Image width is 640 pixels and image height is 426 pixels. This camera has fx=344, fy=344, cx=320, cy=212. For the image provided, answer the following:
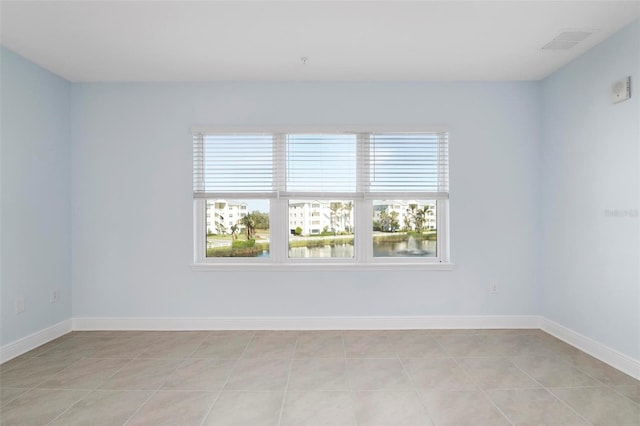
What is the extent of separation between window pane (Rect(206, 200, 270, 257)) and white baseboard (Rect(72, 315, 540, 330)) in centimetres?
75

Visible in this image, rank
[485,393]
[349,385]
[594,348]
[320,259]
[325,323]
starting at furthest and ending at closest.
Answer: [320,259] < [325,323] < [594,348] < [349,385] < [485,393]

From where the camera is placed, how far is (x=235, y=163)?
3.86 m

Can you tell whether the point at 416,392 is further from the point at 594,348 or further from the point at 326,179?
the point at 326,179

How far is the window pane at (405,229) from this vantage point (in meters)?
3.92

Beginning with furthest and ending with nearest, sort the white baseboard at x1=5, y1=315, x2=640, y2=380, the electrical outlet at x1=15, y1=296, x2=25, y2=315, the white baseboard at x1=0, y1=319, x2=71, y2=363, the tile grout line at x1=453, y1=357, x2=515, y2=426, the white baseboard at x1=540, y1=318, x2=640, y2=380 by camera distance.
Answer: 1. the white baseboard at x1=5, y1=315, x2=640, y2=380
2. the electrical outlet at x1=15, y1=296, x2=25, y2=315
3. the white baseboard at x1=0, y1=319, x2=71, y2=363
4. the white baseboard at x1=540, y1=318, x2=640, y2=380
5. the tile grout line at x1=453, y1=357, x2=515, y2=426

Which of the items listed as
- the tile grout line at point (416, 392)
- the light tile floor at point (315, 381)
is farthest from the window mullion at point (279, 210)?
the tile grout line at point (416, 392)

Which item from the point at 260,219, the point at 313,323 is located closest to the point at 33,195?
the point at 260,219

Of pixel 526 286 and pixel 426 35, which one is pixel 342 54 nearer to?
pixel 426 35

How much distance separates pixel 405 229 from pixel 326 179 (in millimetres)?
1079

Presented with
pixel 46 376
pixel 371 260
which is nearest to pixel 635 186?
pixel 371 260

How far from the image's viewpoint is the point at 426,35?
9.35 ft

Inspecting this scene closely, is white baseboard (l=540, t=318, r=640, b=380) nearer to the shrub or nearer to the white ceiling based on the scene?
the white ceiling

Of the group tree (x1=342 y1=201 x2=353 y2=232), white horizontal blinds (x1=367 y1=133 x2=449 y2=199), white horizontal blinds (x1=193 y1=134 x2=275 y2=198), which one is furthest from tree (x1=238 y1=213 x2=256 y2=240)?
white horizontal blinds (x1=367 y1=133 x2=449 y2=199)

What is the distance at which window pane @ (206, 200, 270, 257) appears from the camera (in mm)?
3943
